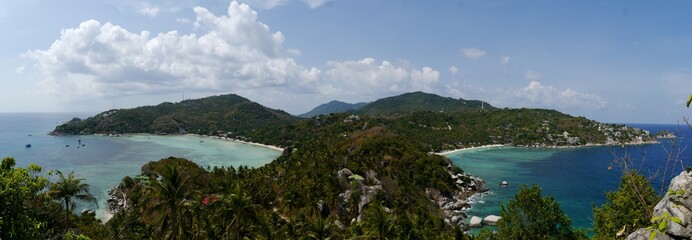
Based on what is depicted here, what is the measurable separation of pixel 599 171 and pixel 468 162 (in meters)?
53.2

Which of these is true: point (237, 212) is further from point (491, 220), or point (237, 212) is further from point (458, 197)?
point (458, 197)

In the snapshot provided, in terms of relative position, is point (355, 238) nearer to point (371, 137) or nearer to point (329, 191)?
point (329, 191)

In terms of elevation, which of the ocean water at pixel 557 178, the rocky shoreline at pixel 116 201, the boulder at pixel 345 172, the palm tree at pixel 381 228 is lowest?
the rocky shoreline at pixel 116 201

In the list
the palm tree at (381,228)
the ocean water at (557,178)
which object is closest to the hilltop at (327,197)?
the palm tree at (381,228)

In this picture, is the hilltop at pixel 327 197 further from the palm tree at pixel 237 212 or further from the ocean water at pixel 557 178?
the ocean water at pixel 557 178

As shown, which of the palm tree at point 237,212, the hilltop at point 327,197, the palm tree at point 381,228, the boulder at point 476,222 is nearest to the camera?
the palm tree at point 237,212

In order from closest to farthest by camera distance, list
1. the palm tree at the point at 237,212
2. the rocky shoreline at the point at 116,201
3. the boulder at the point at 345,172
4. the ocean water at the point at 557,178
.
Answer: the palm tree at the point at 237,212, the rocky shoreline at the point at 116,201, the boulder at the point at 345,172, the ocean water at the point at 557,178

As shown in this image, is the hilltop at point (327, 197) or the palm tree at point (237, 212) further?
the hilltop at point (327, 197)

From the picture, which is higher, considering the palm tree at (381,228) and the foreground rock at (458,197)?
the palm tree at (381,228)

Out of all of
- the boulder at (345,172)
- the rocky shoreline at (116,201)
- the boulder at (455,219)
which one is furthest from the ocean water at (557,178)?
the rocky shoreline at (116,201)

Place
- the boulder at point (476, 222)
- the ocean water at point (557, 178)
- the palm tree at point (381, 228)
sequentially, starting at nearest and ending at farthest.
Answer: the palm tree at point (381, 228) → the boulder at point (476, 222) → the ocean water at point (557, 178)

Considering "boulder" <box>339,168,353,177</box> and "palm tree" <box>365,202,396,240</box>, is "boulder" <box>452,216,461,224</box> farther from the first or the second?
"palm tree" <box>365,202,396,240</box>

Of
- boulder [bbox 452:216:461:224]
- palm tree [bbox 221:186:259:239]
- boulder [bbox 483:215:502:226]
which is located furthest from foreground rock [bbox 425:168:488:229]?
palm tree [bbox 221:186:259:239]

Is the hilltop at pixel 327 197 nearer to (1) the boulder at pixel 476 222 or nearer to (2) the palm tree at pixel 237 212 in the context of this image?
(2) the palm tree at pixel 237 212
